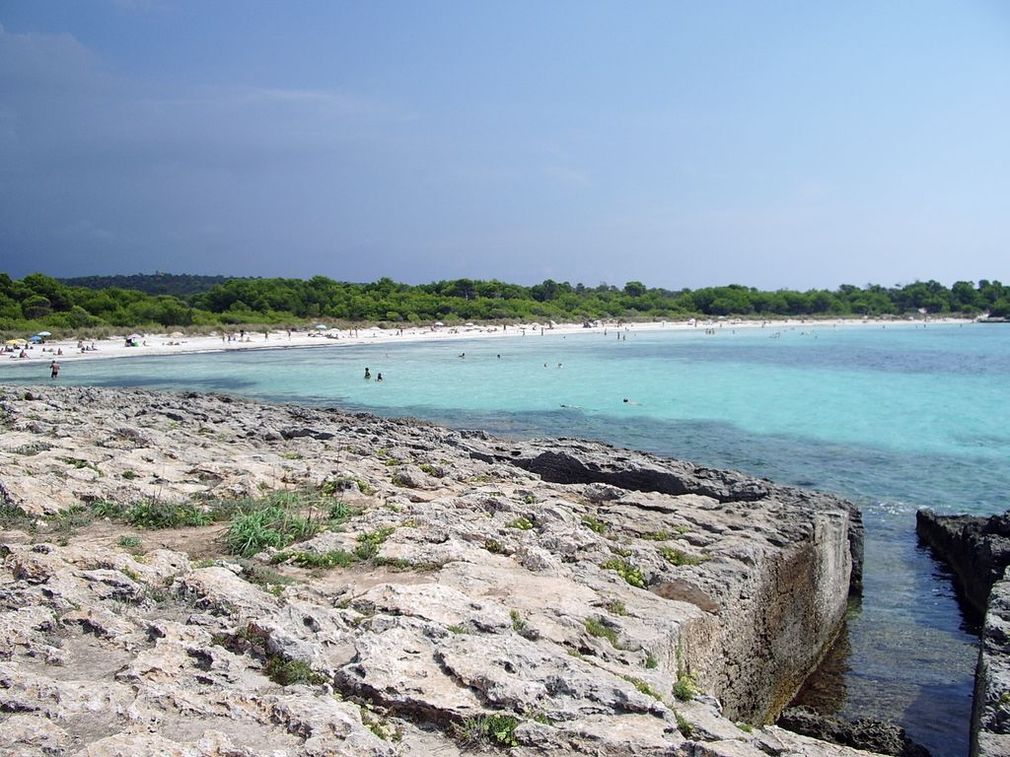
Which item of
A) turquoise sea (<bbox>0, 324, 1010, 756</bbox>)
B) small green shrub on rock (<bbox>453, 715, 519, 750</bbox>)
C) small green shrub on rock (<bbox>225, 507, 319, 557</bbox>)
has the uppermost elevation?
small green shrub on rock (<bbox>225, 507, 319, 557</bbox>)

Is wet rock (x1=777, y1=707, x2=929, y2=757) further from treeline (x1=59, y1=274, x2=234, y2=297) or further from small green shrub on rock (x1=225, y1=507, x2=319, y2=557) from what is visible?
treeline (x1=59, y1=274, x2=234, y2=297)

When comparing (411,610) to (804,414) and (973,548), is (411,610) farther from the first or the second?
(804,414)

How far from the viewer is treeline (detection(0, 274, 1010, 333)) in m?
57.4

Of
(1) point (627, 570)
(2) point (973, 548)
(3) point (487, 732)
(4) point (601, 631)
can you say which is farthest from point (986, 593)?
(3) point (487, 732)

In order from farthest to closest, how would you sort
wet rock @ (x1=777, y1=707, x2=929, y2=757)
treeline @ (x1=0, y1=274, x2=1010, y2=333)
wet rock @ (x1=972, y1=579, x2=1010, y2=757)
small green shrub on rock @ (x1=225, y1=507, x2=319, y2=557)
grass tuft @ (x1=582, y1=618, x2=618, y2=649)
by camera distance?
treeline @ (x1=0, y1=274, x2=1010, y2=333)
small green shrub on rock @ (x1=225, y1=507, x2=319, y2=557)
wet rock @ (x1=777, y1=707, x2=929, y2=757)
grass tuft @ (x1=582, y1=618, x2=618, y2=649)
wet rock @ (x1=972, y1=579, x2=1010, y2=757)

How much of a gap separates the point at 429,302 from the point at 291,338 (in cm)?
2986

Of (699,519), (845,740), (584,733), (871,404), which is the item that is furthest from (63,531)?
(871,404)

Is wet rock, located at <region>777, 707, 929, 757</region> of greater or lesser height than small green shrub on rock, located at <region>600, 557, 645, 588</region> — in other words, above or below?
below

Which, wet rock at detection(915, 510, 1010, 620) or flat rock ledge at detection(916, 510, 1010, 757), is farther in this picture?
wet rock at detection(915, 510, 1010, 620)

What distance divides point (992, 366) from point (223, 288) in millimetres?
67057

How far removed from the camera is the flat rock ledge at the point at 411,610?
3.91 metres

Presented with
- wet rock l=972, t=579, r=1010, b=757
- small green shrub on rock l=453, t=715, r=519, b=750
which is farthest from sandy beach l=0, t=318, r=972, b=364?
wet rock l=972, t=579, r=1010, b=757

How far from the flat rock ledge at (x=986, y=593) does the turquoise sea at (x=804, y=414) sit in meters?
0.33

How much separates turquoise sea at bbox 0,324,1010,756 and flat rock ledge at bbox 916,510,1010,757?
13.1 inches
